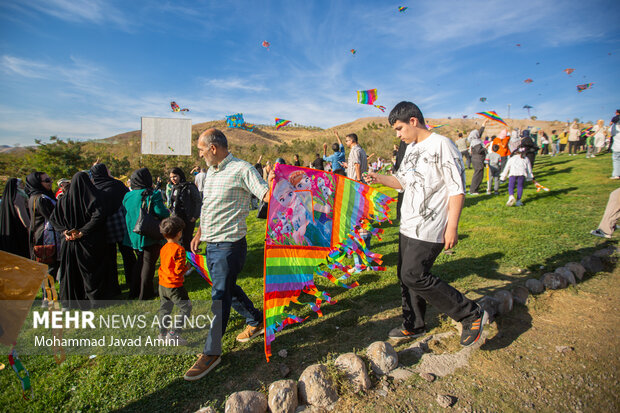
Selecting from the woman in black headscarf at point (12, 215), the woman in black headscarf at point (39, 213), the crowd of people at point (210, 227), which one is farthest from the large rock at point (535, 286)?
the woman in black headscarf at point (12, 215)

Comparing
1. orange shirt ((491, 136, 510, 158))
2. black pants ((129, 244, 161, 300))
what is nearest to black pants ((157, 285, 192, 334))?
black pants ((129, 244, 161, 300))

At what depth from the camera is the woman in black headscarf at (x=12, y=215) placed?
478 cm

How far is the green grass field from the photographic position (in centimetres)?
263

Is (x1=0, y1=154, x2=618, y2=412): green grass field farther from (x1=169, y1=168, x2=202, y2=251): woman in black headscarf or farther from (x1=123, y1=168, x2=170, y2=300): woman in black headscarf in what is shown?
(x1=169, y1=168, x2=202, y2=251): woman in black headscarf

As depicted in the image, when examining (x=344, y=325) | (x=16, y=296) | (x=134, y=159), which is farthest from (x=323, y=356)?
(x=134, y=159)

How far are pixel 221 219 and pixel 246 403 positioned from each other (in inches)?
58.8

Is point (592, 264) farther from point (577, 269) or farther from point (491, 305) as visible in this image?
point (491, 305)

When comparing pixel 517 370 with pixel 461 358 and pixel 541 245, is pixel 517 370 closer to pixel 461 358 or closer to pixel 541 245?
pixel 461 358

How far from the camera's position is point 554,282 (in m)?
3.63

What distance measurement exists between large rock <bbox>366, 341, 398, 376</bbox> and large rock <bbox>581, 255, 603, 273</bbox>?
3361 millimetres

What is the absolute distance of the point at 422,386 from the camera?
2.41 meters

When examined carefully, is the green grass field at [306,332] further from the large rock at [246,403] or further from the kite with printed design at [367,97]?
the kite with printed design at [367,97]

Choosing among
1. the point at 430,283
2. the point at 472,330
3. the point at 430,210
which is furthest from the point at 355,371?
the point at 430,210

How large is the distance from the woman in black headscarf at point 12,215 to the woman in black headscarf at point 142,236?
1890 mm
